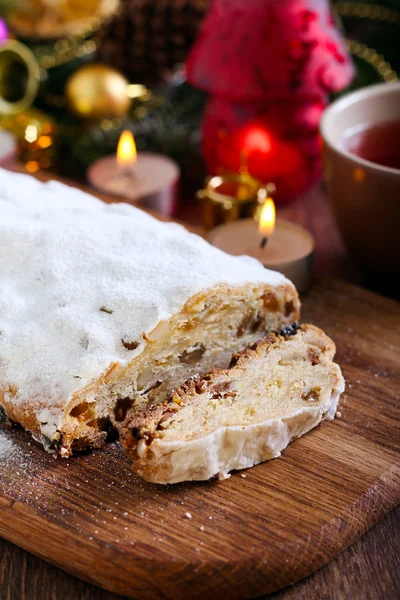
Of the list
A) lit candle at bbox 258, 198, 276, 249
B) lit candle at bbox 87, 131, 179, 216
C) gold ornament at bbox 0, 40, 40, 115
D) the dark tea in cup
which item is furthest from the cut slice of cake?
gold ornament at bbox 0, 40, 40, 115

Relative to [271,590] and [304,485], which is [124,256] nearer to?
[304,485]

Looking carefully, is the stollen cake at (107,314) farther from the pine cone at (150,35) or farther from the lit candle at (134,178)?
the pine cone at (150,35)

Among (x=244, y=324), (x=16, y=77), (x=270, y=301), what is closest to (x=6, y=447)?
(x=244, y=324)

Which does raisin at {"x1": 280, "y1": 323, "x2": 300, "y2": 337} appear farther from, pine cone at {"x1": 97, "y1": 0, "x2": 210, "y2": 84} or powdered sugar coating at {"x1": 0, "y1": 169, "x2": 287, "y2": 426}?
pine cone at {"x1": 97, "y1": 0, "x2": 210, "y2": 84}

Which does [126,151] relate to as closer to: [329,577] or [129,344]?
[129,344]

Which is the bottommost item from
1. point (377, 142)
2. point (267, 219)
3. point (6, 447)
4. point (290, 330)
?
point (6, 447)

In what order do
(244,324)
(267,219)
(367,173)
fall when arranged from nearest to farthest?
(244,324) < (367,173) < (267,219)
